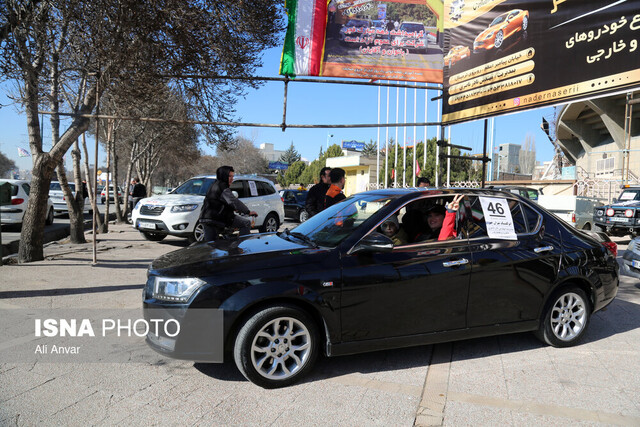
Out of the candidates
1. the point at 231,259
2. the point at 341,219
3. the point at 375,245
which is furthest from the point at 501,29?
the point at 231,259

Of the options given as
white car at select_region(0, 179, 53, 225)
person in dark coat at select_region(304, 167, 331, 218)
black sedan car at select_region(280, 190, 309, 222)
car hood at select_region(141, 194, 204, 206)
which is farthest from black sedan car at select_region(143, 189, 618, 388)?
black sedan car at select_region(280, 190, 309, 222)

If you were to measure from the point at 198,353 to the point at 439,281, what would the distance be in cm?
211

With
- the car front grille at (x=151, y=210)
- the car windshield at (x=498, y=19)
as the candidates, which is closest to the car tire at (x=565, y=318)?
the car windshield at (x=498, y=19)

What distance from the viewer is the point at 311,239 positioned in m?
4.23

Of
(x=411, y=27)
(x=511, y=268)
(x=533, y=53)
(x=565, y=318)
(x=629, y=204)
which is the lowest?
(x=565, y=318)

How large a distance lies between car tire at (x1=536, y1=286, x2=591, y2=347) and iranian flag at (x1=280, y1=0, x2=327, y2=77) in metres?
5.19

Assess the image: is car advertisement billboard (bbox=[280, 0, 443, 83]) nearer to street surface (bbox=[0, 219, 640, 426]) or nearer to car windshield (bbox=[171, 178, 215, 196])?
car windshield (bbox=[171, 178, 215, 196])

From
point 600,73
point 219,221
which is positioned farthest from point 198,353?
point 600,73

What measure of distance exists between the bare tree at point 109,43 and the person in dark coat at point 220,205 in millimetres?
2040

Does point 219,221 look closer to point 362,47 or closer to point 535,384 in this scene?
point 362,47

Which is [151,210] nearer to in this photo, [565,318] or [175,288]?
[175,288]

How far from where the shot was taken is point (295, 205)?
21.9 metres

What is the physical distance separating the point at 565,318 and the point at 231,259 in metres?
3.43

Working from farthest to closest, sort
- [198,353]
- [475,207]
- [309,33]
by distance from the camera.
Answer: [309,33] < [475,207] < [198,353]
